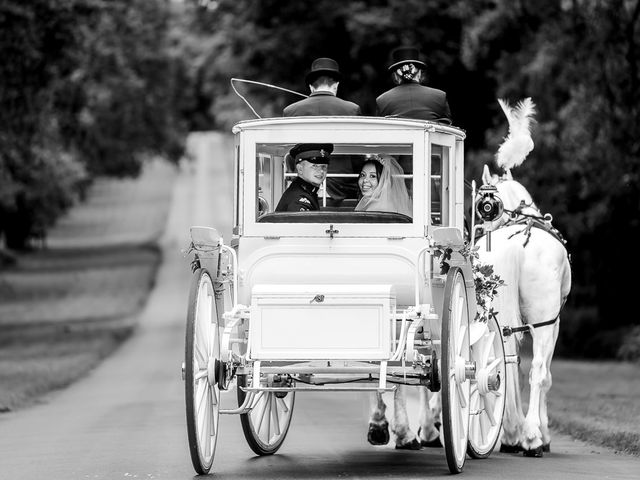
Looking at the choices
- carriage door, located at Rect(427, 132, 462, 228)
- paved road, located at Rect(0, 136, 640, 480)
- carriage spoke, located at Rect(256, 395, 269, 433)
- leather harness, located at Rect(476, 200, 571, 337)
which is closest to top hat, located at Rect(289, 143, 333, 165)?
carriage door, located at Rect(427, 132, 462, 228)

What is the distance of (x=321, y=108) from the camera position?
1212 cm

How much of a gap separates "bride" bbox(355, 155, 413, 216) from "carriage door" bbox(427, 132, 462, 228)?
24 cm

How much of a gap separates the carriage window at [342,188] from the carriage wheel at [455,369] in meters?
0.91

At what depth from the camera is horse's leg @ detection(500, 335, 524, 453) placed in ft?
41.0

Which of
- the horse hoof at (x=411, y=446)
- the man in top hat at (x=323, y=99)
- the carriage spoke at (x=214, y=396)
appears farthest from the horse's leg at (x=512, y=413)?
the carriage spoke at (x=214, y=396)

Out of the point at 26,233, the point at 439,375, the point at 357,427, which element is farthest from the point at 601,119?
the point at 26,233

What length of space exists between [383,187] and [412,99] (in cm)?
117

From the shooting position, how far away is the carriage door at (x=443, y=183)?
11.4 meters

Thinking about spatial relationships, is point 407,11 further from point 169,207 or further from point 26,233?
point 169,207

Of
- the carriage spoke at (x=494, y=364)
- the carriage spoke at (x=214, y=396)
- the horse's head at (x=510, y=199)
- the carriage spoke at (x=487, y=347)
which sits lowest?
the carriage spoke at (x=214, y=396)

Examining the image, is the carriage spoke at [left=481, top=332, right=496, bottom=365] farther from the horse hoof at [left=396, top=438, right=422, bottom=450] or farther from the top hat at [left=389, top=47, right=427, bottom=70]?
the top hat at [left=389, top=47, right=427, bottom=70]

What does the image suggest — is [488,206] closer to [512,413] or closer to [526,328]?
[526,328]

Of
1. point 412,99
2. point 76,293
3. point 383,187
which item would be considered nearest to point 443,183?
point 383,187

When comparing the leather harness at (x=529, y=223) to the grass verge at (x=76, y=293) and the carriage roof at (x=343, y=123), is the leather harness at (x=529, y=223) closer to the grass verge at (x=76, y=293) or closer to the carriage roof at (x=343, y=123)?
the carriage roof at (x=343, y=123)
